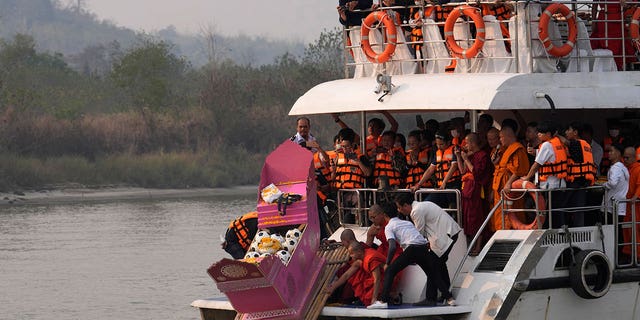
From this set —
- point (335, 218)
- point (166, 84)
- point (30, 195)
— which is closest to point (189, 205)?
point (30, 195)

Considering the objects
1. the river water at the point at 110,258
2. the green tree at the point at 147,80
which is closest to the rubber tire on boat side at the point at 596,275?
the river water at the point at 110,258

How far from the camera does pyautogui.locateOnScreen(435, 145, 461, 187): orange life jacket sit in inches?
567

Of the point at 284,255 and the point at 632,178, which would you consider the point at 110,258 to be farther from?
the point at 632,178

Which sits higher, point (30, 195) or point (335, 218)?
point (335, 218)

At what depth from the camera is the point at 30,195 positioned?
42219 millimetres

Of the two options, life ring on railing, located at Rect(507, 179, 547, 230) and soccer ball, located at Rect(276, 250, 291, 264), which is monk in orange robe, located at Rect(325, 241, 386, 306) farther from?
life ring on railing, located at Rect(507, 179, 547, 230)

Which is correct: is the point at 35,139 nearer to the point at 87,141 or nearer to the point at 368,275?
the point at 87,141

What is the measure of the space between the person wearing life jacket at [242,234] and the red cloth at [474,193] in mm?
2032

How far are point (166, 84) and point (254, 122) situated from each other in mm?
5709

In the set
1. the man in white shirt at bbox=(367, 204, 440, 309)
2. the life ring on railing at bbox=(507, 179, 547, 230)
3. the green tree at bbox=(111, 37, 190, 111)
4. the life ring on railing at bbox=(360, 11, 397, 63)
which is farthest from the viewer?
the green tree at bbox=(111, 37, 190, 111)

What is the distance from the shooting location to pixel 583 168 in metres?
13.8

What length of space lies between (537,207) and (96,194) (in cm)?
3025

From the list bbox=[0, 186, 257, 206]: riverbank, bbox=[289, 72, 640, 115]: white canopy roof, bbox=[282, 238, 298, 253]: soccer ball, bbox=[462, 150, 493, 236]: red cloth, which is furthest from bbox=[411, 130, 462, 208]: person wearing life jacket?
bbox=[0, 186, 257, 206]: riverbank

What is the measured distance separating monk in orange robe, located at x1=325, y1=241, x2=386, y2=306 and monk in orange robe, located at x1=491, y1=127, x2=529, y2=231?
45.8 inches
